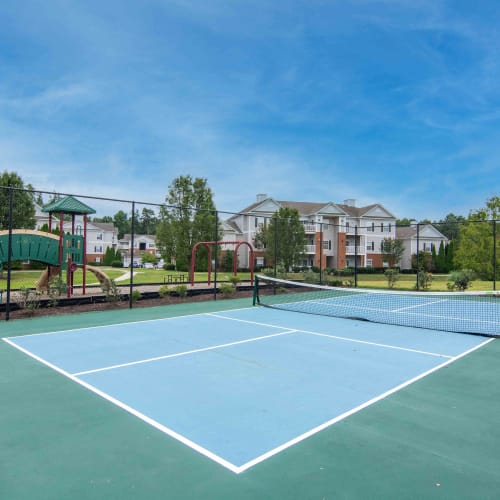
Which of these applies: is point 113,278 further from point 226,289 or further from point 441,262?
point 441,262

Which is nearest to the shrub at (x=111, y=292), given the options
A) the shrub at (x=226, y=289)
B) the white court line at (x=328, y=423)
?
the shrub at (x=226, y=289)

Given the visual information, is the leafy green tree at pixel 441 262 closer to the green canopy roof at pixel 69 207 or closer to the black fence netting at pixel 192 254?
the black fence netting at pixel 192 254

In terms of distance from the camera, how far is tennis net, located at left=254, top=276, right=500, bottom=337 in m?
8.71

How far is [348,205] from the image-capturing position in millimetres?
45719

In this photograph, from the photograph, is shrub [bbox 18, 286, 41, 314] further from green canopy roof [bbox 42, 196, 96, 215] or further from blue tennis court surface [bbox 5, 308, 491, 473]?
green canopy roof [bbox 42, 196, 96, 215]

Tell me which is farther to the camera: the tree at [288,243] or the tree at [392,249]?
the tree at [392,249]

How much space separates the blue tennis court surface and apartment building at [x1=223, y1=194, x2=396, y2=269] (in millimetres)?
27530

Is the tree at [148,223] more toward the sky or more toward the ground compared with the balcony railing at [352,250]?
more toward the sky

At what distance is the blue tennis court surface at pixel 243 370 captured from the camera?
354 cm

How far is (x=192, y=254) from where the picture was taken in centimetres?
1802

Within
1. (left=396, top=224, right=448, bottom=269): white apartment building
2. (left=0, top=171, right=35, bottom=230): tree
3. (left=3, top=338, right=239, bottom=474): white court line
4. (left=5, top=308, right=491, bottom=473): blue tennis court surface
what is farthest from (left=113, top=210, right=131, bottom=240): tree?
(left=3, top=338, right=239, bottom=474): white court line

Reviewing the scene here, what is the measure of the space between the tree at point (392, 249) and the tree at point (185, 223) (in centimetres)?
2214

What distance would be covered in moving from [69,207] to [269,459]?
37.4 ft

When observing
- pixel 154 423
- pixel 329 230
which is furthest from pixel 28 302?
pixel 329 230
